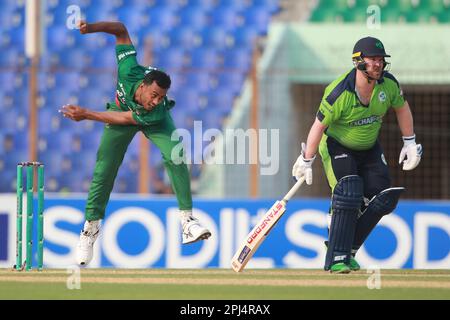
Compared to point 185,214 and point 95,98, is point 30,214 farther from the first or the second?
point 95,98

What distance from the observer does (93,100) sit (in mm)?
14523

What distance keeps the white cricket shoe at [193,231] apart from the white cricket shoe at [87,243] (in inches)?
30.3

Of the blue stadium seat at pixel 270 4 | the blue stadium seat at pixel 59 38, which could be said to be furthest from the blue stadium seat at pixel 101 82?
the blue stadium seat at pixel 270 4

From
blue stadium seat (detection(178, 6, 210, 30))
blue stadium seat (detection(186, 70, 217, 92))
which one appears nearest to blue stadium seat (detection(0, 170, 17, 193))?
blue stadium seat (detection(186, 70, 217, 92))

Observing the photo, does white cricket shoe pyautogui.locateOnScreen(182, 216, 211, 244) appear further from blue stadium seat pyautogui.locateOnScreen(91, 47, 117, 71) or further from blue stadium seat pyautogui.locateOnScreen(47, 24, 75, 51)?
blue stadium seat pyautogui.locateOnScreen(47, 24, 75, 51)

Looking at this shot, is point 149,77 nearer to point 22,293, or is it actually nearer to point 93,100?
point 22,293

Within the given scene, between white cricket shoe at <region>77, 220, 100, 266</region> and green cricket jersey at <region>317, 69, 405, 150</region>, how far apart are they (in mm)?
1979

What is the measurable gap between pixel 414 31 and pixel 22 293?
9178 millimetres

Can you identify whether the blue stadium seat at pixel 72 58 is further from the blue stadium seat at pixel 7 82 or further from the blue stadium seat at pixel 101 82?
the blue stadium seat at pixel 7 82

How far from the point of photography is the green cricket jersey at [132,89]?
830cm

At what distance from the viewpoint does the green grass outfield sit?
22.2ft

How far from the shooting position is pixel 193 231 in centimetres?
827
